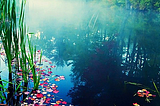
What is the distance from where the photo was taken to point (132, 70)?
401cm

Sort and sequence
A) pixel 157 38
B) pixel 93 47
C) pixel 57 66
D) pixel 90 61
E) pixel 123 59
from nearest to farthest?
pixel 57 66 < pixel 90 61 < pixel 123 59 < pixel 93 47 < pixel 157 38

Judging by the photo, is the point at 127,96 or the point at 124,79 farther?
the point at 124,79

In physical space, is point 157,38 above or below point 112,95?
above

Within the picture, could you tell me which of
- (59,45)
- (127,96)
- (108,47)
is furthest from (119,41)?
(127,96)

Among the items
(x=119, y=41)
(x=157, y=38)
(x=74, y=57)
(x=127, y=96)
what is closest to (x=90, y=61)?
(x=74, y=57)

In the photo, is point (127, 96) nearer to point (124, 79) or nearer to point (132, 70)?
point (124, 79)

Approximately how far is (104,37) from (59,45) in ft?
6.97

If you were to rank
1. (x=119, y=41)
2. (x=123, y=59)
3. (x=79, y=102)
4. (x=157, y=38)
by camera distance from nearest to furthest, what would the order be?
(x=79, y=102), (x=123, y=59), (x=119, y=41), (x=157, y=38)

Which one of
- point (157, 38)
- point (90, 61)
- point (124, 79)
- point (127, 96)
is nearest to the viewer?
point (127, 96)

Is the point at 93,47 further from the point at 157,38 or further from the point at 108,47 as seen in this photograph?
the point at 157,38

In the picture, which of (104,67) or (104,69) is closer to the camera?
(104,69)

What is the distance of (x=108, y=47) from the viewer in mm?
5844

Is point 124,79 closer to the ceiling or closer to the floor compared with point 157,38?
closer to the floor

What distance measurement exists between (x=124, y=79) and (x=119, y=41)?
11.3 ft
